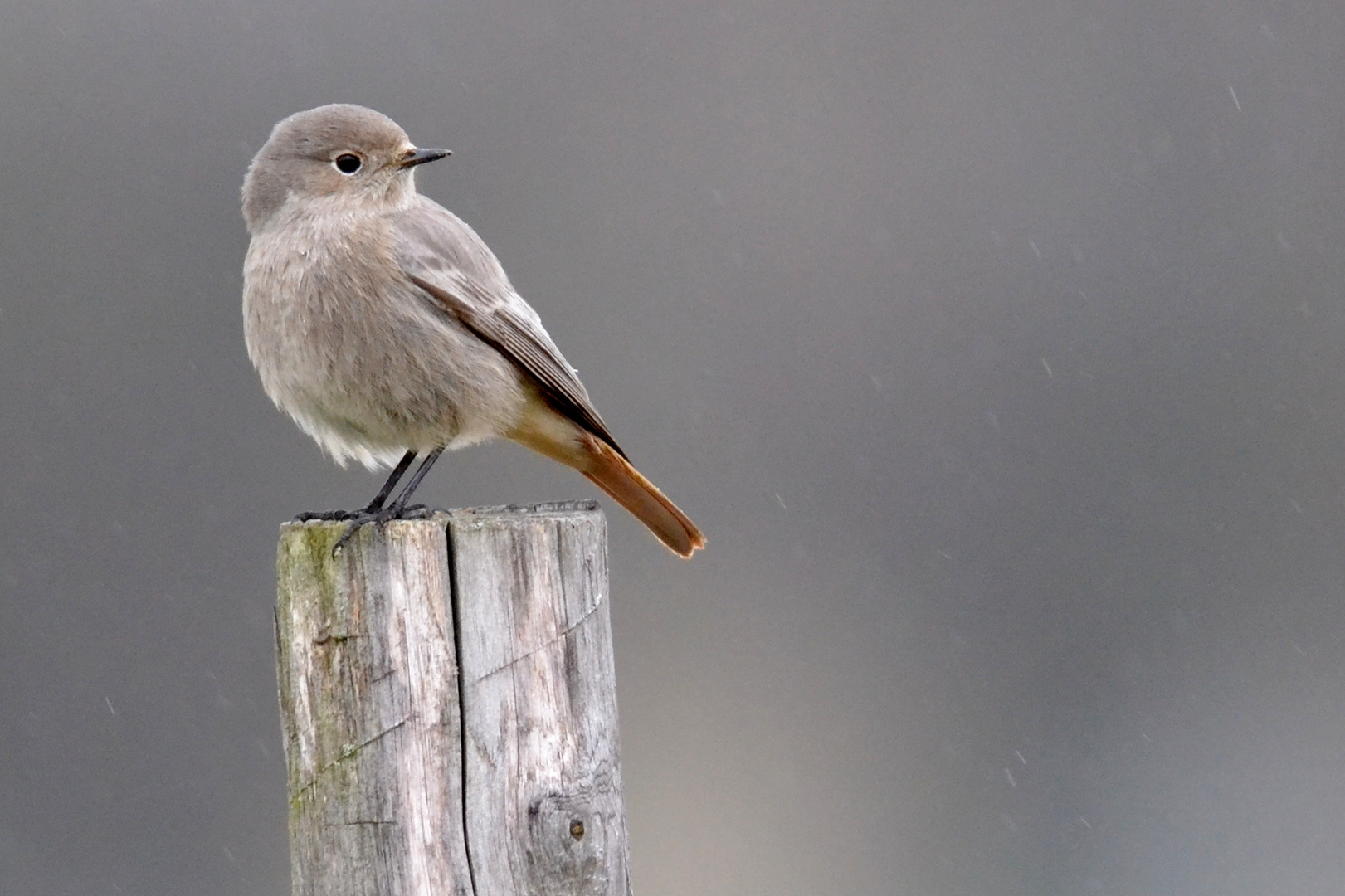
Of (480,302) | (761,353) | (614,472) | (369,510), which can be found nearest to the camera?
(369,510)

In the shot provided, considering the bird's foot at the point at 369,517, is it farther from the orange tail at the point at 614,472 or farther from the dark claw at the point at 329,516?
the orange tail at the point at 614,472

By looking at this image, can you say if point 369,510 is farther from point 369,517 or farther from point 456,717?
point 456,717

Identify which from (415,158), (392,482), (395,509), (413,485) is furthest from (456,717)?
(415,158)

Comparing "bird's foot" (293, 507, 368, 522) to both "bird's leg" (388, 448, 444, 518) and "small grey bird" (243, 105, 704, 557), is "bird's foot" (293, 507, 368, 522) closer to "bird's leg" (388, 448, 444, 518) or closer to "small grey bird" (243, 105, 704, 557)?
"bird's leg" (388, 448, 444, 518)

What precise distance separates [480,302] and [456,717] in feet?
5.55

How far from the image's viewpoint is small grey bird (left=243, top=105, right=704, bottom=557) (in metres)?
4.91

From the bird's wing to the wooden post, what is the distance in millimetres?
1315

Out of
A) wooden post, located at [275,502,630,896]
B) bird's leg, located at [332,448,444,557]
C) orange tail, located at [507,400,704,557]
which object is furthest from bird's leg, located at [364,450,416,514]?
wooden post, located at [275,502,630,896]

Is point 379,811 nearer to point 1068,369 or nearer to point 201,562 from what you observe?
point 201,562

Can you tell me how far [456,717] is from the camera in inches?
143

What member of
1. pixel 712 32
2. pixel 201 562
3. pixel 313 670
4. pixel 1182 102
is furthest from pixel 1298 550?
pixel 313 670

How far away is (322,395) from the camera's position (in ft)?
16.2

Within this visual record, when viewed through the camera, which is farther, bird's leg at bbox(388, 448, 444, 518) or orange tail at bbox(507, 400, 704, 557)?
orange tail at bbox(507, 400, 704, 557)

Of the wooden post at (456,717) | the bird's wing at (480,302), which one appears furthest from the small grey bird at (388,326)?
the wooden post at (456,717)
